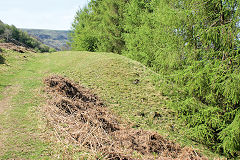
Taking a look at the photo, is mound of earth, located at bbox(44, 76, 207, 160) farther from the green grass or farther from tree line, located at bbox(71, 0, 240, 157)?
tree line, located at bbox(71, 0, 240, 157)

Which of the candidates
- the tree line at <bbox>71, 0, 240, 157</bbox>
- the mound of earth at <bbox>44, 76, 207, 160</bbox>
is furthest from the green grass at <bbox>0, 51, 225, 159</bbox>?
the tree line at <bbox>71, 0, 240, 157</bbox>

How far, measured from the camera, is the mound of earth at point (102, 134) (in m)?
4.96

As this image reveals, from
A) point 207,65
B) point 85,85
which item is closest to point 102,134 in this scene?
point 207,65

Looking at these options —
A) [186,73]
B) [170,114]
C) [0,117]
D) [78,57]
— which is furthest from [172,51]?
[78,57]

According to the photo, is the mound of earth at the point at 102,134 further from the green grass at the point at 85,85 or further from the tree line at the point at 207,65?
the tree line at the point at 207,65

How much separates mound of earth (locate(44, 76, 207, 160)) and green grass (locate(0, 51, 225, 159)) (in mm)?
478

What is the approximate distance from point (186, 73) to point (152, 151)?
414 centimetres

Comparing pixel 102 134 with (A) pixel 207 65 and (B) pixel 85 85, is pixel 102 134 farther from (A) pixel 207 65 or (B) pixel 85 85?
(B) pixel 85 85

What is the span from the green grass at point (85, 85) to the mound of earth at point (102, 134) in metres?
0.48

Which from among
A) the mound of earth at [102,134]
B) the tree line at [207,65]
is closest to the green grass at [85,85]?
the mound of earth at [102,134]

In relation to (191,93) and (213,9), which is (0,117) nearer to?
(191,93)

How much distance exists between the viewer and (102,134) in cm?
600

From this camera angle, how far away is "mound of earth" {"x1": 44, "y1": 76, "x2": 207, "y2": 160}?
496 cm

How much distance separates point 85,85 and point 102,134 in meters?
6.17
